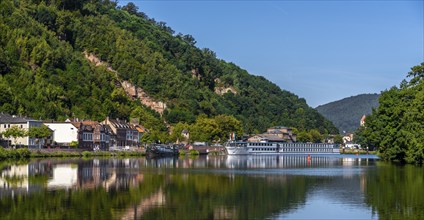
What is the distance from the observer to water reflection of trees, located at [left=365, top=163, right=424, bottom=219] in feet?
122

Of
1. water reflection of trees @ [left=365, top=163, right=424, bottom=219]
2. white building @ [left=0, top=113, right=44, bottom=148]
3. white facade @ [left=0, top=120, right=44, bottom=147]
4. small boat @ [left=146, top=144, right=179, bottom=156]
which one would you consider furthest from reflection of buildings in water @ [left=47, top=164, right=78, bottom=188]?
small boat @ [left=146, top=144, right=179, bottom=156]

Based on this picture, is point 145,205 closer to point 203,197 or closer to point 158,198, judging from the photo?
point 158,198

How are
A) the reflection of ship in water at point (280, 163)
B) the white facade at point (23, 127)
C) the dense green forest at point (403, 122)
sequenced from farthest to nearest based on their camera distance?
1. the white facade at point (23, 127)
2. the reflection of ship in water at point (280, 163)
3. the dense green forest at point (403, 122)

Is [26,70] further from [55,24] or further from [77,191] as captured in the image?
[77,191]

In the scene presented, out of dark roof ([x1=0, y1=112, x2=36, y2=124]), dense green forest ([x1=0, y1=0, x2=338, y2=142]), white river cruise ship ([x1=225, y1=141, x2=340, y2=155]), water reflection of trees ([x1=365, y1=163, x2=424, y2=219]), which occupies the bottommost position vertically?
water reflection of trees ([x1=365, y1=163, x2=424, y2=219])

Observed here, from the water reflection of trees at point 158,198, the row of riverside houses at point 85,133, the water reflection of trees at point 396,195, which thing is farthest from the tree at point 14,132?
the water reflection of trees at point 396,195

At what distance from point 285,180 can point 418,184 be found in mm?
11589

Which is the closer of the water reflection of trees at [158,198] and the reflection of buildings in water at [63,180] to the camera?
the water reflection of trees at [158,198]

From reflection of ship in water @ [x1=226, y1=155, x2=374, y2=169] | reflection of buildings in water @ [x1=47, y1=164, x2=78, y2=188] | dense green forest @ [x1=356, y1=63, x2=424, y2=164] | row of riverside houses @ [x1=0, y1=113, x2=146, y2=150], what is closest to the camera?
reflection of buildings in water @ [x1=47, y1=164, x2=78, y2=188]

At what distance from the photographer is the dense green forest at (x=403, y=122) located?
81.7 metres

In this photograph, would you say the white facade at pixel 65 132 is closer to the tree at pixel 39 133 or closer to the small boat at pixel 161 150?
the tree at pixel 39 133

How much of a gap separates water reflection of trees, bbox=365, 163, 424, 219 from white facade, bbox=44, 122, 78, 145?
239 ft

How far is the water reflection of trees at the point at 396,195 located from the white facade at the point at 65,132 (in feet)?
239

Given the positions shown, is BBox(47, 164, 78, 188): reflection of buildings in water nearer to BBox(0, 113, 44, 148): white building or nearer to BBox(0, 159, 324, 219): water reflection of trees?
BBox(0, 159, 324, 219): water reflection of trees
